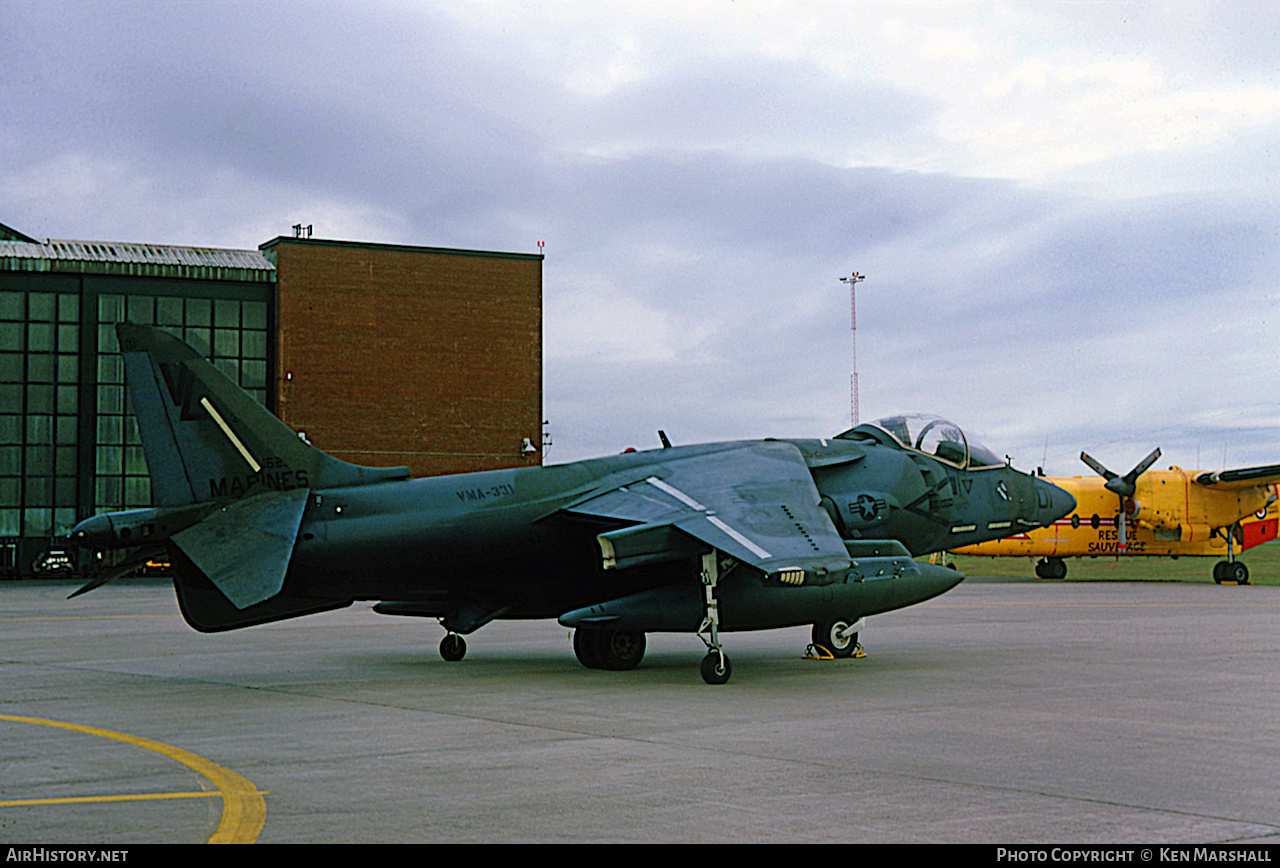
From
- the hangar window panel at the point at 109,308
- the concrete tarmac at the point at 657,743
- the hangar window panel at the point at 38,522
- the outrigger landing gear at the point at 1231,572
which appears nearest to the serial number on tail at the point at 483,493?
the concrete tarmac at the point at 657,743

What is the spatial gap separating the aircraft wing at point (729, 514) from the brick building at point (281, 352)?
155 feet

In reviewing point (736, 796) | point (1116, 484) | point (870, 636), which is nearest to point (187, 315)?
point (1116, 484)

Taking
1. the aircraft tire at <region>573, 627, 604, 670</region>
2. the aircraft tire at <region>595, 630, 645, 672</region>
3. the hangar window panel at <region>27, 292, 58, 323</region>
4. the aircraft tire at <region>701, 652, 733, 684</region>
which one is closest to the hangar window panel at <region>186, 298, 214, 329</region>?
the hangar window panel at <region>27, 292, 58, 323</region>

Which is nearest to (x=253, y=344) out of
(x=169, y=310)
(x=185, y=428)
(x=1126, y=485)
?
(x=169, y=310)

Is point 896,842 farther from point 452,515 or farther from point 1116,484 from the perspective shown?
point 1116,484

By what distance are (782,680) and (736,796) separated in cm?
757

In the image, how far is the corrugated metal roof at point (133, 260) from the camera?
195 ft

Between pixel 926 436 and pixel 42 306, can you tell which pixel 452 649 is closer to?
pixel 926 436

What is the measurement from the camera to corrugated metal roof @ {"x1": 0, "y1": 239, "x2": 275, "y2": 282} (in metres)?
59.5

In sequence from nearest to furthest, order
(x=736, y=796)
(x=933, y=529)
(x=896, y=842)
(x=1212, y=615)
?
1. (x=896, y=842)
2. (x=736, y=796)
3. (x=933, y=529)
4. (x=1212, y=615)

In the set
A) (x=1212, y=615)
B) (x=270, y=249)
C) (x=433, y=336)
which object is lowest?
(x=1212, y=615)

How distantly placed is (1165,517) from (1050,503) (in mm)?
29053

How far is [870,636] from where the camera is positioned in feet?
73.8

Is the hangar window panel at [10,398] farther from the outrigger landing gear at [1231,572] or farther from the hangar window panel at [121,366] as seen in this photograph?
the outrigger landing gear at [1231,572]
